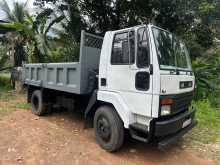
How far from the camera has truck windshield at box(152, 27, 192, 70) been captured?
12.8ft

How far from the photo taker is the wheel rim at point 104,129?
4.44 metres

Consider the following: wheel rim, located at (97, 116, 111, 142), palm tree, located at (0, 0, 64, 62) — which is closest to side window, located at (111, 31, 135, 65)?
wheel rim, located at (97, 116, 111, 142)

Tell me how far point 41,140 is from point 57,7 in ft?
25.6

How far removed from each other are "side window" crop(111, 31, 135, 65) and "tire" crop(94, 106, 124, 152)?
99 centimetres

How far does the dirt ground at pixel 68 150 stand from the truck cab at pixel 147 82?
1.79 feet

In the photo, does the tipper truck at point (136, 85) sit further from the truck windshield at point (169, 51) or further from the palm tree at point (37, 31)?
the palm tree at point (37, 31)

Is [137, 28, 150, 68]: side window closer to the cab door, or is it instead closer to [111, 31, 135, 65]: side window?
the cab door

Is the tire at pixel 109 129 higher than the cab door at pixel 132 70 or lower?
lower

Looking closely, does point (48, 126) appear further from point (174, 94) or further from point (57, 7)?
point (57, 7)

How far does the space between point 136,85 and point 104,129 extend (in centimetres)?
119

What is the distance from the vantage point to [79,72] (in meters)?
4.88

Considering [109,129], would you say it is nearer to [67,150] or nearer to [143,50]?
[67,150]

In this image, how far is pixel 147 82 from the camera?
3.81 m

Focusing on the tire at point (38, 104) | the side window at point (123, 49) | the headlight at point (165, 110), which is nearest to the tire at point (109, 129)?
the headlight at point (165, 110)
